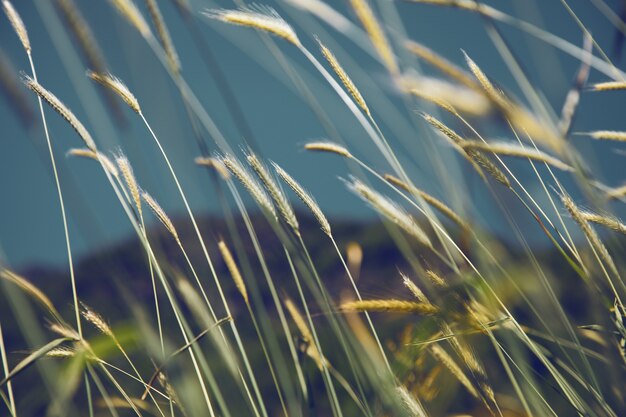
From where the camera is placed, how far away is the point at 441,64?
0.68 m

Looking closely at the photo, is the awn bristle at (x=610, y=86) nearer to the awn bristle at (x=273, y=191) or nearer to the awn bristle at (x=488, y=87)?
the awn bristle at (x=488, y=87)

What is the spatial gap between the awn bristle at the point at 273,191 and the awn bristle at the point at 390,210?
102 mm

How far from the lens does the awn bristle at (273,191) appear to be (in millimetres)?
641

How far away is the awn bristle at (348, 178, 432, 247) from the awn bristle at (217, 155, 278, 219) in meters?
0.13

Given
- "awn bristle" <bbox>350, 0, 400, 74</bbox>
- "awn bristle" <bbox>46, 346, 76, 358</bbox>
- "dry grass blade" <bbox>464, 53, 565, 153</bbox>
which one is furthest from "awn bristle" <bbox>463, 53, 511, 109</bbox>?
"awn bristle" <bbox>46, 346, 76, 358</bbox>

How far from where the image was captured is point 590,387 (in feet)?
1.99

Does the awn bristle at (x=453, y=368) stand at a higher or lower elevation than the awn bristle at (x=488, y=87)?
lower

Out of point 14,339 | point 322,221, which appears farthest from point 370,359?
point 14,339

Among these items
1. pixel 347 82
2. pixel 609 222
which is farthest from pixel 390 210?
pixel 609 222

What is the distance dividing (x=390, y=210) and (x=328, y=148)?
0.15 metres

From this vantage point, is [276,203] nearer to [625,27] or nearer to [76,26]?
[76,26]

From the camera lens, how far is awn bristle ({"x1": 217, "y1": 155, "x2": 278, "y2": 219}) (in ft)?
2.08

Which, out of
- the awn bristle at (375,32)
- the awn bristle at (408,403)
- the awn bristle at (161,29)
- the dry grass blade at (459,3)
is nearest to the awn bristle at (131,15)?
the awn bristle at (161,29)

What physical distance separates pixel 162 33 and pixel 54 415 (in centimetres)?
45
